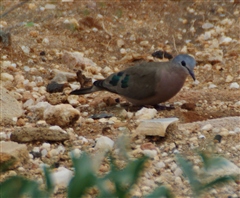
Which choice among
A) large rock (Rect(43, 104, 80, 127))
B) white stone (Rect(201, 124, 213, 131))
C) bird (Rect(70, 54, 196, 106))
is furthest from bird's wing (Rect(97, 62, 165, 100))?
white stone (Rect(201, 124, 213, 131))

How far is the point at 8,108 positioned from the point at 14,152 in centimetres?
113

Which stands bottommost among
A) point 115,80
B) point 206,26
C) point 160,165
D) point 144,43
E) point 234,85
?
point 144,43

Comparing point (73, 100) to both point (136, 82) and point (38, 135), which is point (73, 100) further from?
point (38, 135)

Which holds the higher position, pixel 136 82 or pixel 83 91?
pixel 136 82

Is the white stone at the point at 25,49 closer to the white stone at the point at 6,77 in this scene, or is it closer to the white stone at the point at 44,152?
the white stone at the point at 6,77

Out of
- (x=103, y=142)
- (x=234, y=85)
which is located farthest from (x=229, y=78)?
(x=103, y=142)

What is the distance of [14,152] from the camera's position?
3.37 meters

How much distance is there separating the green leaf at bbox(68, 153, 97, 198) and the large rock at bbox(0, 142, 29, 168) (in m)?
2.18

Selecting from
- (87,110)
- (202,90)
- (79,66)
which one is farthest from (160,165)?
(79,66)

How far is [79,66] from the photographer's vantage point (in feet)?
19.6

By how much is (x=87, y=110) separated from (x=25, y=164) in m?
1.40

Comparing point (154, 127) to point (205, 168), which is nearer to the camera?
point (205, 168)

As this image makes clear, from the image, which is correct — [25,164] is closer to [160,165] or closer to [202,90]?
[160,165]

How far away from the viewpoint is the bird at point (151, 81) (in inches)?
186
